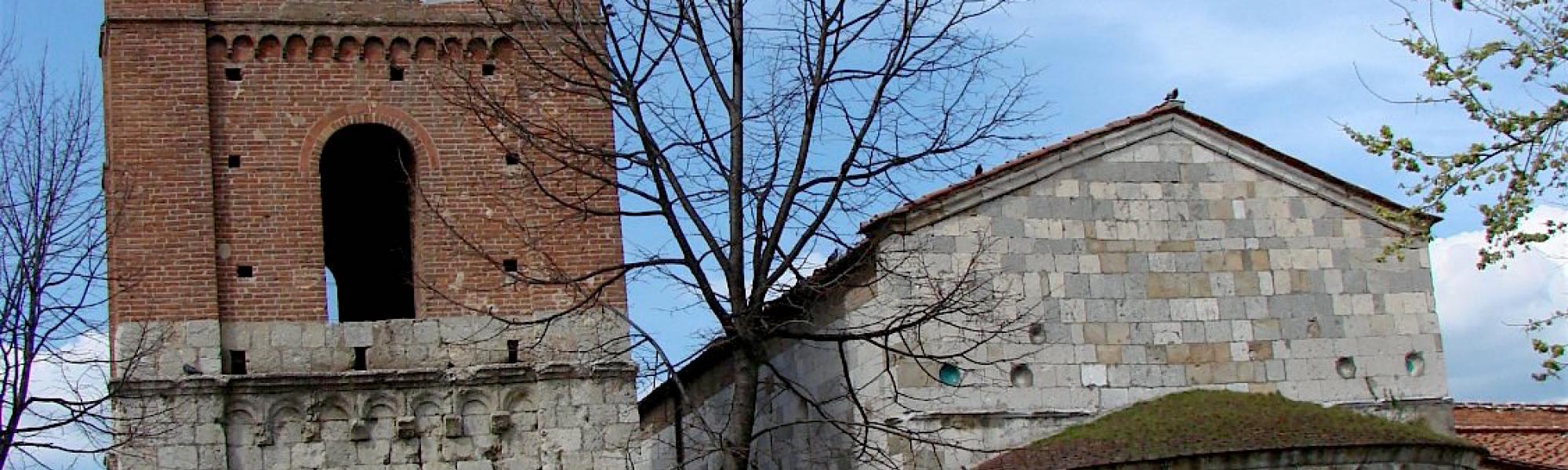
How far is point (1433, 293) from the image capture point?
23.4m

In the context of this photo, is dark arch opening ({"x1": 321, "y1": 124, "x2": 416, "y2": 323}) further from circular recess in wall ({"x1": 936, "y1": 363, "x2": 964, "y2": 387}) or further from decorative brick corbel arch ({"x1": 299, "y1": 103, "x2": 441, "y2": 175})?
circular recess in wall ({"x1": 936, "y1": 363, "x2": 964, "y2": 387})

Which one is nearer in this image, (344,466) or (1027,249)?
(344,466)

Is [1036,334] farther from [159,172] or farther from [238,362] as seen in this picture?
[159,172]

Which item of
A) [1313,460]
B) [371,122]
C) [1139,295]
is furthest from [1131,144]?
[371,122]

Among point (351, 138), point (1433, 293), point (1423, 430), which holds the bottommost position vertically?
point (1423, 430)

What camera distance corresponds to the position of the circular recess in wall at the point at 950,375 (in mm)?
21984

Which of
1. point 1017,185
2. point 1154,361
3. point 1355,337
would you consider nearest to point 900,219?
point 1017,185

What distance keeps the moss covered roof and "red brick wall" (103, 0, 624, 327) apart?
14.1 feet

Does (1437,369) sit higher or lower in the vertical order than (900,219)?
lower

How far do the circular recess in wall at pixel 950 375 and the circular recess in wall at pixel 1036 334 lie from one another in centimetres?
77

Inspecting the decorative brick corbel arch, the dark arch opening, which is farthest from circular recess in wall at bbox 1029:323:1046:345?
the dark arch opening

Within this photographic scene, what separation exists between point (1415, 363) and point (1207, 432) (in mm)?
3701

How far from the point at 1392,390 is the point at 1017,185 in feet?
13.9

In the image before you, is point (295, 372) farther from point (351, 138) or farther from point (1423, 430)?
point (1423, 430)
